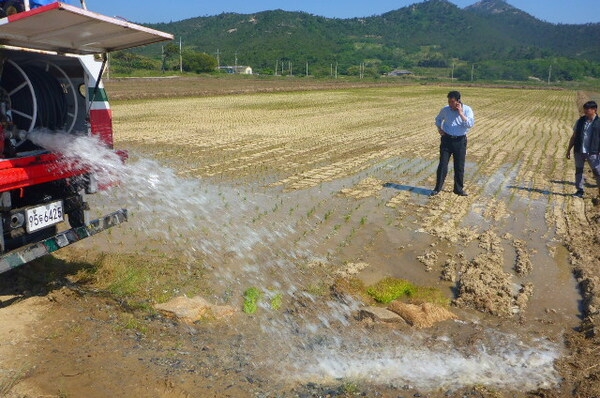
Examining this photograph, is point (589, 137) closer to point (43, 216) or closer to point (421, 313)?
point (421, 313)

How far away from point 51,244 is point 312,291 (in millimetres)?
2149

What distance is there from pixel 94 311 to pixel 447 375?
2.67 meters

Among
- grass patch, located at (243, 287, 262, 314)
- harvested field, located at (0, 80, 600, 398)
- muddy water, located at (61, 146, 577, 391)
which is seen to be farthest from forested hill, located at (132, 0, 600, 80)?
grass patch, located at (243, 287, 262, 314)

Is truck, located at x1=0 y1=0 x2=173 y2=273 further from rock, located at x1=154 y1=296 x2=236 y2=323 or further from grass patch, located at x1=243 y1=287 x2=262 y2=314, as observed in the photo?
grass patch, located at x1=243 y1=287 x2=262 y2=314

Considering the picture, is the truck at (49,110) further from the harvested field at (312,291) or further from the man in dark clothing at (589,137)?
the man in dark clothing at (589,137)

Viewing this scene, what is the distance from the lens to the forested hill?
11762cm

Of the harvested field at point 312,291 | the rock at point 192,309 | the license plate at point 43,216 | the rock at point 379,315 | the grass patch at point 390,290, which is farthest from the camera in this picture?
the grass patch at point 390,290

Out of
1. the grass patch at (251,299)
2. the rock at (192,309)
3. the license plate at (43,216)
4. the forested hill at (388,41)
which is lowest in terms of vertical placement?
the grass patch at (251,299)

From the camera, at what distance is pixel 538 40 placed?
167375 mm

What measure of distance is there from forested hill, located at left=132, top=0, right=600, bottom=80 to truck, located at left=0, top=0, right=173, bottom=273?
98247mm

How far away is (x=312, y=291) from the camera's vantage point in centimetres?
465

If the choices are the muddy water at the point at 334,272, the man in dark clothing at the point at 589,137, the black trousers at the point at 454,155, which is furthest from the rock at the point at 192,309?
the man in dark clothing at the point at 589,137

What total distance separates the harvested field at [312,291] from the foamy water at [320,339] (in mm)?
16

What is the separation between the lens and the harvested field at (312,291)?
3.34 metres
